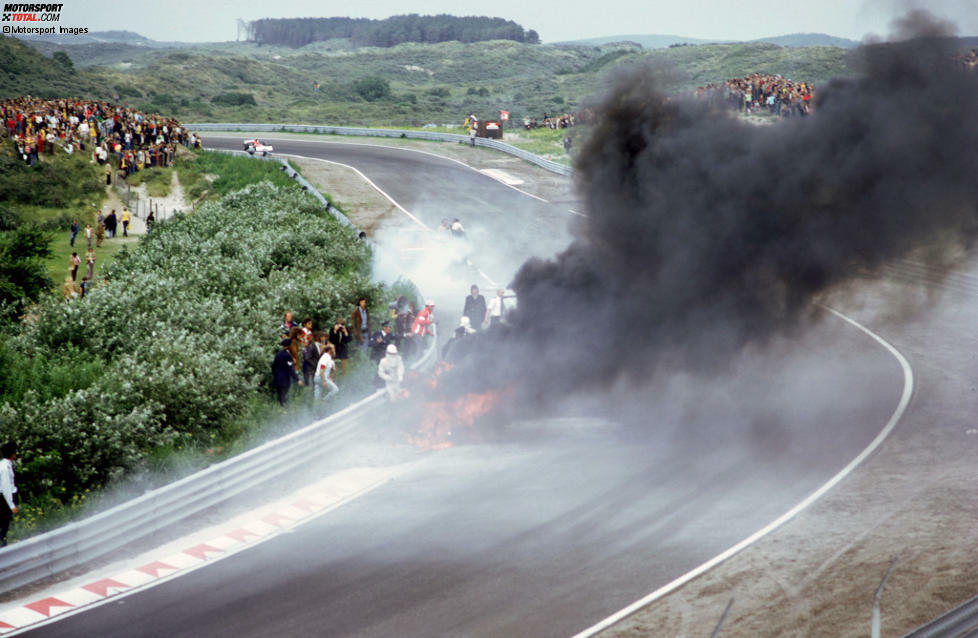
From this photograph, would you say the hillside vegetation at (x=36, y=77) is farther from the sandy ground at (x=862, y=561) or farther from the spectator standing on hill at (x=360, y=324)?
the sandy ground at (x=862, y=561)

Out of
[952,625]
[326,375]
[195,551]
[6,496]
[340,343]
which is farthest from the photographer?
[340,343]

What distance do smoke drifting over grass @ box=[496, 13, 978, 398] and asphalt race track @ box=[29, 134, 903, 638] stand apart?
62.2 inches

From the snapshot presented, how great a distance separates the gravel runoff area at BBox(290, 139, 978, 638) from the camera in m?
10.6

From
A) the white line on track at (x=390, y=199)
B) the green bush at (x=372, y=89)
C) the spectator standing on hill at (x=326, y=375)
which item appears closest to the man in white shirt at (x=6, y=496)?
the spectator standing on hill at (x=326, y=375)

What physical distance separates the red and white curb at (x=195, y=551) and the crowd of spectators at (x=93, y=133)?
3856 centimetres

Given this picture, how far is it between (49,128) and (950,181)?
153 feet

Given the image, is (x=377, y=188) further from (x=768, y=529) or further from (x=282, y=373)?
(x=768, y=529)

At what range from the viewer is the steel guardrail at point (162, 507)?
11719 mm

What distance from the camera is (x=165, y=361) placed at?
17750 millimetres

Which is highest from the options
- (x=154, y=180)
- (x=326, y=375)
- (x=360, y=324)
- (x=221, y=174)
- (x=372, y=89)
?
(x=372, y=89)

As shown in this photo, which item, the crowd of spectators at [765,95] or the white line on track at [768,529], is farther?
the crowd of spectators at [765,95]

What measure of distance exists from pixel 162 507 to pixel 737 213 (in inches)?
421

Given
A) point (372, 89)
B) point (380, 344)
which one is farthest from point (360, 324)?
point (372, 89)

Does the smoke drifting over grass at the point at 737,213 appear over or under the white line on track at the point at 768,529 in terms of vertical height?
over
